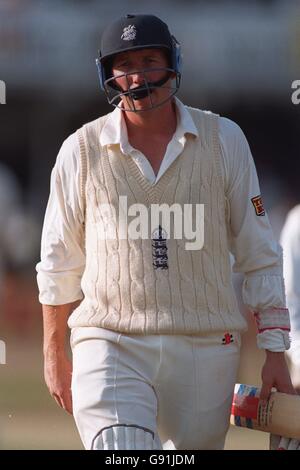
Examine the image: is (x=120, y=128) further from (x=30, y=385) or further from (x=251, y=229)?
(x=30, y=385)

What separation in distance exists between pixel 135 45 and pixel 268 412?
1.37 meters

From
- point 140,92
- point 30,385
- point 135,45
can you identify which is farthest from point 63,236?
point 30,385

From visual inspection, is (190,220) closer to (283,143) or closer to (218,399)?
(218,399)

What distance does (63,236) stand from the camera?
4395 millimetres

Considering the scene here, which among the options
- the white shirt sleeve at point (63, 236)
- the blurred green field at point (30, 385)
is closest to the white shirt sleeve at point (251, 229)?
the white shirt sleeve at point (63, 236)

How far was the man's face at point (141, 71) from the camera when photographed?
427 cm

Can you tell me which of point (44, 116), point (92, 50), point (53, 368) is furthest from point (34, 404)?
point (44, 116)

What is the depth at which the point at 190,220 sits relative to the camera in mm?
4266

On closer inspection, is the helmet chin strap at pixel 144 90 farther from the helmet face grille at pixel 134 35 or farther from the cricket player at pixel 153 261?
the helmet face grille at pixel 134 35

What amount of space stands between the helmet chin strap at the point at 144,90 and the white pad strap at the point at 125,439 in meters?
1.13

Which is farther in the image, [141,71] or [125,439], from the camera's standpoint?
[141,71]

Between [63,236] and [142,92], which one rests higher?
[142,92]

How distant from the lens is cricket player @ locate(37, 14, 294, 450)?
4.17 meters
